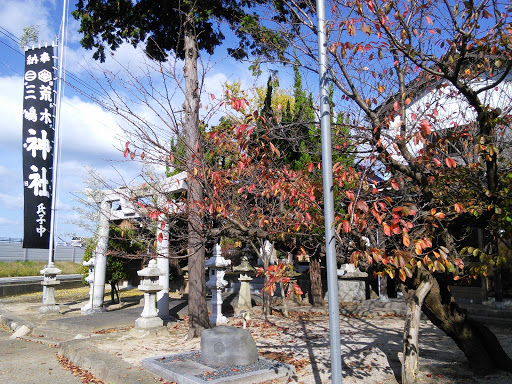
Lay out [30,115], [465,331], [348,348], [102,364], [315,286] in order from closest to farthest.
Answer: [465,331] → [102,364] → [348,348] → [315,286] → [30,115]


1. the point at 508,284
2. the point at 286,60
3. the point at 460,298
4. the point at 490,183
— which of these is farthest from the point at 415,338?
the point at 460,298

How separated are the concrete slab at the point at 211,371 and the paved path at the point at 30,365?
1.57 meters

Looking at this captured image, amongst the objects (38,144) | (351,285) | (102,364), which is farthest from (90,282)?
(351,285)

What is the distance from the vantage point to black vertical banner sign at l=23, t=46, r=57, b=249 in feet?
48.0

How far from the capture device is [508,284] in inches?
448

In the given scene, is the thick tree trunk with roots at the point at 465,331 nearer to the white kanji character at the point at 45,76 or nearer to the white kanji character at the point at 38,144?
the white kanji character at the point at 38,144

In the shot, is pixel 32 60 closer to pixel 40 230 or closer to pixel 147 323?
pixel 40 230

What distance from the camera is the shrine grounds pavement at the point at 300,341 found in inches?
250

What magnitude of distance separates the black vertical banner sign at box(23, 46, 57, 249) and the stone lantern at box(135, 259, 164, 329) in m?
6.70

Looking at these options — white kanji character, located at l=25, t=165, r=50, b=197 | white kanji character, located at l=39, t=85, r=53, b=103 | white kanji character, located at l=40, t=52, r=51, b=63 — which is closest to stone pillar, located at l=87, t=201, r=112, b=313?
white kanji character, located at l=25, t=165, r=50, b=197

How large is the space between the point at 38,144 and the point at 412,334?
14.0 m

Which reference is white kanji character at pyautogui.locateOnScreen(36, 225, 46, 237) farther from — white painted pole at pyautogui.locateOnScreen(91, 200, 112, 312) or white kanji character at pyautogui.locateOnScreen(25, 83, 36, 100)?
white kanji character at pyautogui.locateOnScreen(25, 83, 36, 100)

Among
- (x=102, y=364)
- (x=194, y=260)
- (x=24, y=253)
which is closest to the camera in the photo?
(x=102, y=364)

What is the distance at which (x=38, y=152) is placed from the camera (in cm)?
1470
